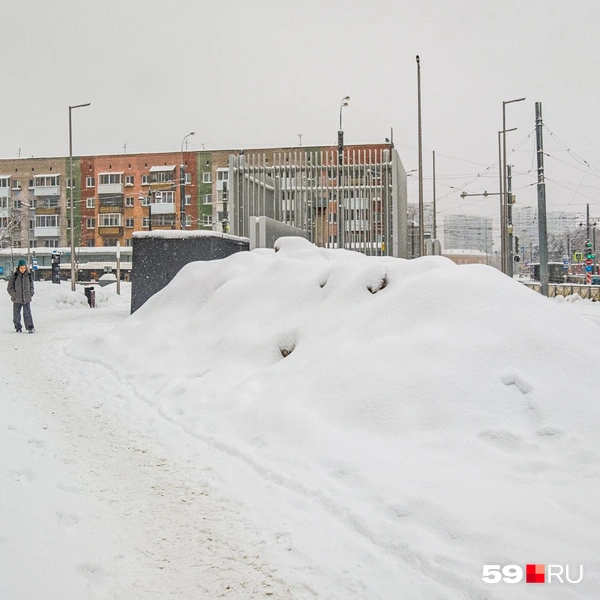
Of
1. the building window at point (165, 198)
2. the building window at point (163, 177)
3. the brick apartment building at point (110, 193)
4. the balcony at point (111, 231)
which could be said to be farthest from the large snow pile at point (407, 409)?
the balcony at point (111, 231)

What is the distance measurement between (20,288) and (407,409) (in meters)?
12.0

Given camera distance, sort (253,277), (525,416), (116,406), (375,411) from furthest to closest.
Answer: (253,277), (116,406), (375,411), (525,416)

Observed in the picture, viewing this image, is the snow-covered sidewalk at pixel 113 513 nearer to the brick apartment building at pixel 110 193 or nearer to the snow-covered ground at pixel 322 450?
the snow-covered ground at pixel 322 450

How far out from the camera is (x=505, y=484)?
4566mm

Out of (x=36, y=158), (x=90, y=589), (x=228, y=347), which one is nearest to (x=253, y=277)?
(x=228, y=347)

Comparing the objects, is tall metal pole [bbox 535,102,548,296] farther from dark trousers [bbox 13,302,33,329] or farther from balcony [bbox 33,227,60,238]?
balcony [bbox 33,227,60,238]

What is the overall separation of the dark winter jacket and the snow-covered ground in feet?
18.3

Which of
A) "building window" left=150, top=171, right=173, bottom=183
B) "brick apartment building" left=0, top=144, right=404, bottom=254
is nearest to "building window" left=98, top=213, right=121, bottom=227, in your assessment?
"brick apartment building" left=0, top=144, right=404, bottom=254

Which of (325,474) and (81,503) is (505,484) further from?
(81,503)

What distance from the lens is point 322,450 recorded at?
5.45m

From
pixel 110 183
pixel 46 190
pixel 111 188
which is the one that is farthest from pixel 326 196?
pixel 46 190

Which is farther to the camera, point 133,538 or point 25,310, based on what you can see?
point 25,310

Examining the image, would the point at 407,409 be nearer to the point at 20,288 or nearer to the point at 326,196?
the point at 20,288

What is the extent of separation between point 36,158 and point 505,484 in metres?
80.8
